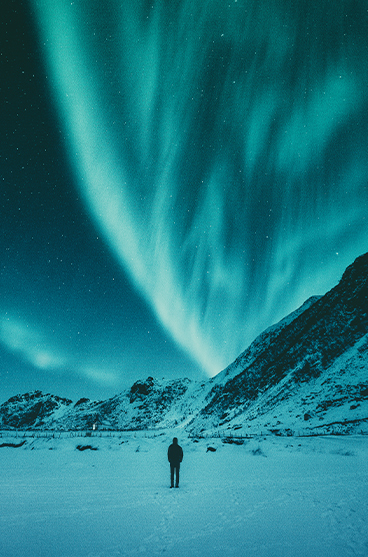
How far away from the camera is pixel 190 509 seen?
6.36 meters

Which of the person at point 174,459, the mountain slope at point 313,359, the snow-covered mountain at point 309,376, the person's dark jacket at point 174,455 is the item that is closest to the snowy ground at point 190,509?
the person at point 174,459

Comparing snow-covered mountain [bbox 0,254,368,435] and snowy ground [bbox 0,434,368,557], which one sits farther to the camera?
snow-covered mountain [bbox 0,254,368,435]

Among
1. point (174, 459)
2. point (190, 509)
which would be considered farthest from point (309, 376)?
point (190, 509)

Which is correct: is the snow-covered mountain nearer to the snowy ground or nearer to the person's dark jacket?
the snowy ground

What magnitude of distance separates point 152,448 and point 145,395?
188090mm

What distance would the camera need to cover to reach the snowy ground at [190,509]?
14.1ft

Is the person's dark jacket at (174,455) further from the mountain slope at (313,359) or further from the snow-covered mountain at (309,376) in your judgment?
the mountain slope at (313,359)

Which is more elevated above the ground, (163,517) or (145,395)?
(145,395)

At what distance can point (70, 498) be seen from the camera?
7672 mm

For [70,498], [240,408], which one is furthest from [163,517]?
[240,408]

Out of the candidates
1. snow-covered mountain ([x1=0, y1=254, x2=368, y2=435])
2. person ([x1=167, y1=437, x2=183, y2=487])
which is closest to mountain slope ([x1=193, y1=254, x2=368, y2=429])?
snow-covered mountain ([x1=0, y1=254, x2=368, y2=435])

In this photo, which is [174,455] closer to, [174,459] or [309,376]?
[174,459]

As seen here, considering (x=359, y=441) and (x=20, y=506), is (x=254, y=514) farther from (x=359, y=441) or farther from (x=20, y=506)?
(x=359, y=441)

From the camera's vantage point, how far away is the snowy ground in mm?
4285
